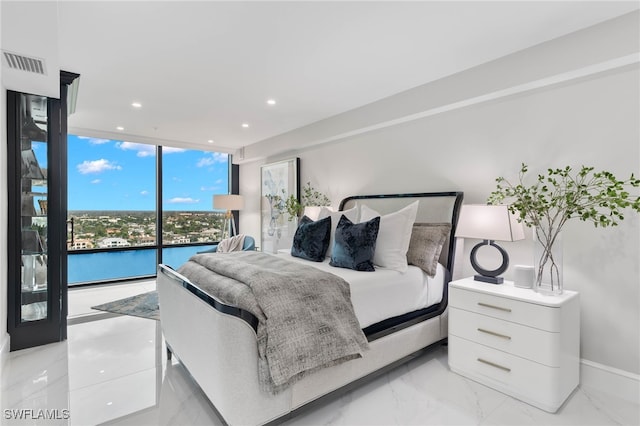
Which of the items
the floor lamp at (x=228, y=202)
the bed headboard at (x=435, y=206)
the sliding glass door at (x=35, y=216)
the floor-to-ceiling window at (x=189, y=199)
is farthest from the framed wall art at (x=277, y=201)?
the sliding glass door at (x=35, y=216)

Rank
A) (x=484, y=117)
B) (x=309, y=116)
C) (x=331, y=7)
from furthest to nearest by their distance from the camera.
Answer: (x=309, y=116) < (x=484, y=117) < (x=331, y=7)

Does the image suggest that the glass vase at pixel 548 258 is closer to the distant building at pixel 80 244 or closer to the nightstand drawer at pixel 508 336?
the nightstand drawer at pixel 508 336

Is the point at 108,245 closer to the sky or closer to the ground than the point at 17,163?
closer to the ground

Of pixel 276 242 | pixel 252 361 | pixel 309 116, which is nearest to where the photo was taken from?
pixel 252 361

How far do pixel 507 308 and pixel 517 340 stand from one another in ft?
0.66

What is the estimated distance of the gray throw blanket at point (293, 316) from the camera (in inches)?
64.4

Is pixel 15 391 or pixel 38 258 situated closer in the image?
pixel 15 391

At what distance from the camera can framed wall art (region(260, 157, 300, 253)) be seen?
501 cm

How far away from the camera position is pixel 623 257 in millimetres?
2119

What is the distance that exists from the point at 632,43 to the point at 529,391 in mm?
2229

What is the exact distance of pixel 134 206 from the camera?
5555mm

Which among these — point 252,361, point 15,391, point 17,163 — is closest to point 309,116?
point 17,163

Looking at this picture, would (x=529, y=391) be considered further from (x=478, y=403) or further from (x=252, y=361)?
(x=252, y=361)

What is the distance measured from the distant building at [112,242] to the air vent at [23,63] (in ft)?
11.9
